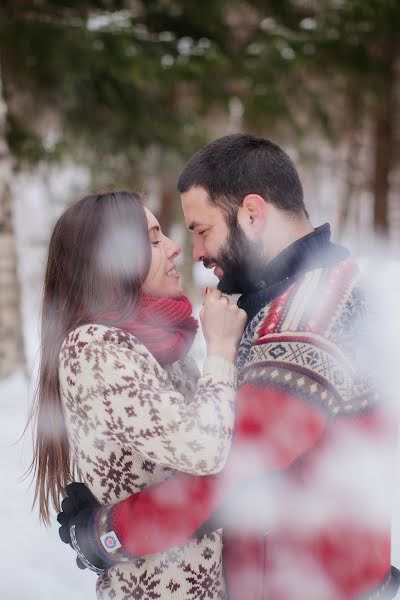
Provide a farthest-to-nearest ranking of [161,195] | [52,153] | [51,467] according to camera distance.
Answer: [161,195], [52,153], [51,467]

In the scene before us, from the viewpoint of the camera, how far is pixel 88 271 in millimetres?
1793

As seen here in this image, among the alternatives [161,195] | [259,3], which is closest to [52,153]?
[259,3]

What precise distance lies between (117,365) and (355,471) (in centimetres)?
71

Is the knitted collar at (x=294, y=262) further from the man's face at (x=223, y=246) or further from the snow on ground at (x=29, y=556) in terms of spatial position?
the snow on ground at (x=29, y=556)

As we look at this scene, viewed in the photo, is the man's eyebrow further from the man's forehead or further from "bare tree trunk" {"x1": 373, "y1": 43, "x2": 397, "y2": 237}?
"bare tree trunk" {"x1": 373, "y1": 43, "x2": 397, "y2": 237}

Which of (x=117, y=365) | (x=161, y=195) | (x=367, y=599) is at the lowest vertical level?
(x=367, y=599)

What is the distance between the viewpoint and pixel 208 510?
159 centimetres

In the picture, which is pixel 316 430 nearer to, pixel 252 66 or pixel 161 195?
pixel 252 66

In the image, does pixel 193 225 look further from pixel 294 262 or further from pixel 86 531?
pixel 86 531

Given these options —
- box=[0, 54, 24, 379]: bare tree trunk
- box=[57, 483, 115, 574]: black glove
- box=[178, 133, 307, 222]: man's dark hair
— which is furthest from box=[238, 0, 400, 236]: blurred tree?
box=[57, 483, 115, 574]: black glove

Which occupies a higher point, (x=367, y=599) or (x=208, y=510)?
(x=208, y=510)

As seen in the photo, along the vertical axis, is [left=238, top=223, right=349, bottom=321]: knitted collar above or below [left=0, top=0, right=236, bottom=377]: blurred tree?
below

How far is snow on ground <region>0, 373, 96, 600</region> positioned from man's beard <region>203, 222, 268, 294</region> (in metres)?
1.03

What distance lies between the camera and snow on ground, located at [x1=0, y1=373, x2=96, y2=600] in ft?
9.59
